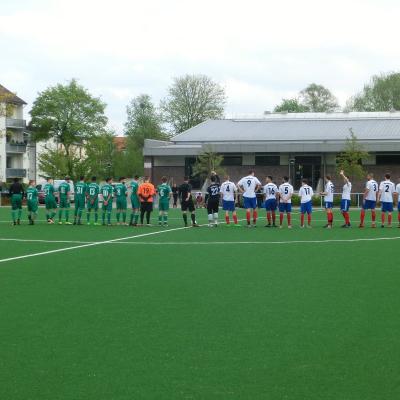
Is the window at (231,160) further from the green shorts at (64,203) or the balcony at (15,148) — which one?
the balcony at (15,148)

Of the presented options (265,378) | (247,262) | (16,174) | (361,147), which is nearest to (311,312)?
(265,378)

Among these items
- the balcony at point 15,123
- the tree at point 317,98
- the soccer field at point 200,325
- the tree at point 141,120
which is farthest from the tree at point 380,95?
the soccer field at point 200,325

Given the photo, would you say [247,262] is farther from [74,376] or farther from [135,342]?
[74,376]

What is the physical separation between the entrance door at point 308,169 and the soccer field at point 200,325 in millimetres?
43811

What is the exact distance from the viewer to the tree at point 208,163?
191 feet

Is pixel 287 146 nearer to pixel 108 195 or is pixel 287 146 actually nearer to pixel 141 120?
pixel 108 195

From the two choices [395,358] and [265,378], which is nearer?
[265,378]

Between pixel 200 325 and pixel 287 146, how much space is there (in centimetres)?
5115

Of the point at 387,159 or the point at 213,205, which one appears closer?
the point at 213,205

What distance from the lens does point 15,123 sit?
94.1 m

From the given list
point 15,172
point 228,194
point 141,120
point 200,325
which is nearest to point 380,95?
point 141,120

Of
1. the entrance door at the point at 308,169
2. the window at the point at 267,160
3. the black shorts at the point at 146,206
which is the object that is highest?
the window at the point at 267,160

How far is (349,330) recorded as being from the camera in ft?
29.4

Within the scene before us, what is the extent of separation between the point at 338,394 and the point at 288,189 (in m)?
22.0
